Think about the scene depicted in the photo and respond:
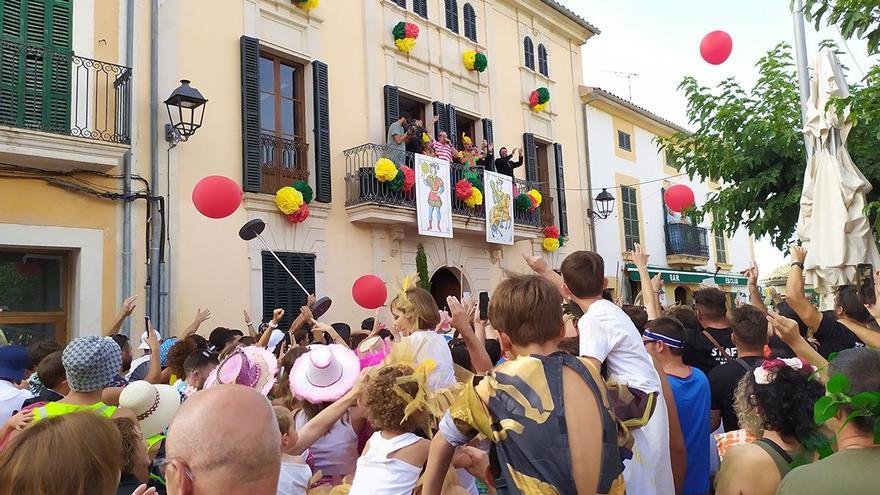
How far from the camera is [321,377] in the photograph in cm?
343

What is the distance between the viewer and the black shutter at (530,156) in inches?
611

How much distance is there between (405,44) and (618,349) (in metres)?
10.9

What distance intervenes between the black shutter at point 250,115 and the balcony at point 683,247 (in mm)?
14226

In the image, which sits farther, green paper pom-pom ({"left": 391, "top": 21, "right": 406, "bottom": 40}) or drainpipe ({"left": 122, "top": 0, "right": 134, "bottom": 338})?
green paper pom-pom ({"left": 391, "top": 21, "right": 406, "bottom": 40})

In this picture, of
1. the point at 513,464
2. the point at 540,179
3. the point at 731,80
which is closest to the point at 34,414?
the point at 513,464

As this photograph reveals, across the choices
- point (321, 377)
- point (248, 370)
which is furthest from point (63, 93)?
point (321, 377)

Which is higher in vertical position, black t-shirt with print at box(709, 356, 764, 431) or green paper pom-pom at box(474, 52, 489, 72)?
green paper pom-pom at box(474, 52, 489, 72)

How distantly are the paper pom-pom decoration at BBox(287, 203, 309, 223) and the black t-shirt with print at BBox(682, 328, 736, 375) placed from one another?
281 inches

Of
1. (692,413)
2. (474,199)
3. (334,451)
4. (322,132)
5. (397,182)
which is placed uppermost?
(322,132)

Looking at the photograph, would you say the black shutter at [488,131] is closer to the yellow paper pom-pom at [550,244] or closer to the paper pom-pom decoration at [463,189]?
the paper pom-pom decoration at [463,189]

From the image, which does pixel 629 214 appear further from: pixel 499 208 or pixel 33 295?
pixel 33 295

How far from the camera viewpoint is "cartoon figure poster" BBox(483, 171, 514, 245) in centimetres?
1321

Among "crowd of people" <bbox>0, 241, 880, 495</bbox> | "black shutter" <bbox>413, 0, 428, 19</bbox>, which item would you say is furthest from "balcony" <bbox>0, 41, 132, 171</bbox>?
"black shutter" <bbox>413, 0, 428, 19</bbox>

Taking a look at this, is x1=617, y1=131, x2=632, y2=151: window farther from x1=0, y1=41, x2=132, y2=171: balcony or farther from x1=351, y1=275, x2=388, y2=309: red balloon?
x1=0, y1=41, x2=132, y2=171: balcony
